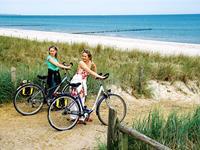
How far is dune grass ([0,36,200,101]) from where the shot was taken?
10688mm

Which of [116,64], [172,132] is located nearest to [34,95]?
[172,132]

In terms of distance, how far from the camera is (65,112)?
7094 mm

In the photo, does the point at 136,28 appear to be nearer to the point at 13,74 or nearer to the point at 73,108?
the point at 13,74

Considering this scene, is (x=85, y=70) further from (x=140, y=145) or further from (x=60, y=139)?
(x=140, y=145)

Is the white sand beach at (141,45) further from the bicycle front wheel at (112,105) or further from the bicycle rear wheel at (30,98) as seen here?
the bicycle rear wheel at (30,98)

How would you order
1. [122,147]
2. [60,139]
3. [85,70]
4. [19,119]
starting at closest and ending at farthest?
[122,147] → [60,139] → [85,70] → [19,119]

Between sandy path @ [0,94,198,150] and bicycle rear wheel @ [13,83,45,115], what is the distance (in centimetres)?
15

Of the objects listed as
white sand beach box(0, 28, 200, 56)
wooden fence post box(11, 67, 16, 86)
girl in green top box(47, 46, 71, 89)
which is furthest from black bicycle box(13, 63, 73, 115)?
white sand beach box(0, 28, 200, 56)

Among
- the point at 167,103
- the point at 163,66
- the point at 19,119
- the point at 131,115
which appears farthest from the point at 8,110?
the point at 163,66

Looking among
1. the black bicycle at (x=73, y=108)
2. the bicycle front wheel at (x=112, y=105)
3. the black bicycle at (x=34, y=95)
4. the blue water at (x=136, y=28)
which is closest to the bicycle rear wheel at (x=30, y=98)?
the black bicycle at (x=34, y=95)

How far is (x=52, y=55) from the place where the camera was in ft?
25.6

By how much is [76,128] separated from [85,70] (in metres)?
1.15

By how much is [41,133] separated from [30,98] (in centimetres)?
128

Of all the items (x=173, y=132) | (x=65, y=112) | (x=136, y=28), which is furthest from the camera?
(x=136, y=28)
